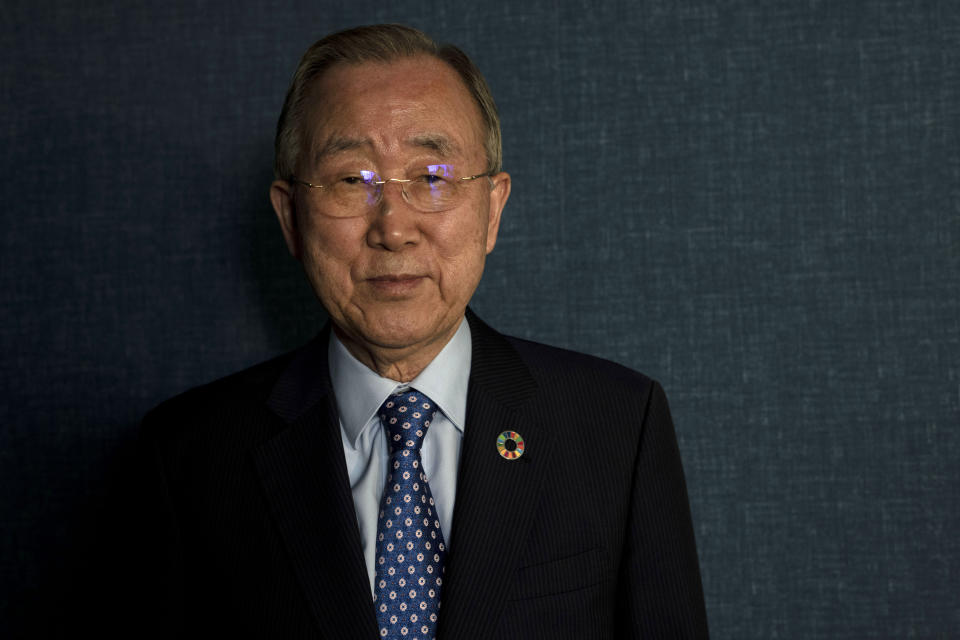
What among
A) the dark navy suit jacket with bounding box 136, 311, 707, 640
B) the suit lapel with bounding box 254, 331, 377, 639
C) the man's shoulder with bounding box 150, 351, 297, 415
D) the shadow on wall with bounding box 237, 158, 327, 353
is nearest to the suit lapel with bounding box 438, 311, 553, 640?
the dark navy suit jacket with bounding box 136, 311, 707, 640

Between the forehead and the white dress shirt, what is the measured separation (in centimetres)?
34

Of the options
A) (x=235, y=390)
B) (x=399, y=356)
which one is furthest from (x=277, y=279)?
(x=399, y=356)

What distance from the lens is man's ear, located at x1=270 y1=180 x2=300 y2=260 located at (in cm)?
138

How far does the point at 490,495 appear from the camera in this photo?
4.17 ft

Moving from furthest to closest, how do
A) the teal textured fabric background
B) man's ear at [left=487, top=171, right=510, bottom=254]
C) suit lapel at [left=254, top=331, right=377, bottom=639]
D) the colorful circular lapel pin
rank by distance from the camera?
the teal textured fabric background
man's ear at [left=487, top=171, right=510, bottom=254]
the colorful circular lapel pin
suit lapel at [left=254, top=331, right=377, bottom=639]

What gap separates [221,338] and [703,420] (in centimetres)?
107

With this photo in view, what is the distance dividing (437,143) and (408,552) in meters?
0.62

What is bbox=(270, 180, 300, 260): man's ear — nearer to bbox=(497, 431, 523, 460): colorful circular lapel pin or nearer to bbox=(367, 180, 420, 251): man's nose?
bbox=(367, 180, 420, 251): man's nose

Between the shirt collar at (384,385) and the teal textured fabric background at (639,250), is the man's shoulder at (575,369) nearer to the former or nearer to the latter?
the shirt collar at (384,385)

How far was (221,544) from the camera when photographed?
4.37 feet

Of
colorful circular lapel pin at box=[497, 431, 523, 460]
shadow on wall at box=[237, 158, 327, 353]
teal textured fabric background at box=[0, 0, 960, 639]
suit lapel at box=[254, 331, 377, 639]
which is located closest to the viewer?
suit lapel at box=[254, 331, 377, 639]

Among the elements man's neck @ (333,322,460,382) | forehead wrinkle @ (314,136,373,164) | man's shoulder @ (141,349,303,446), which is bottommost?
man's shoulder @ (141,349,303,446)

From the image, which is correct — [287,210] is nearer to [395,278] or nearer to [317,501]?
[395,278]

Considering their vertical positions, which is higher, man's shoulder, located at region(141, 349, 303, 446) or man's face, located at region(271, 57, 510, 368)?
man's face, located at region(271, 57, 510, 368)
